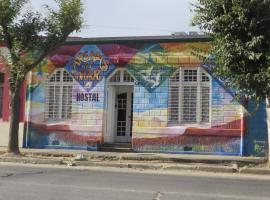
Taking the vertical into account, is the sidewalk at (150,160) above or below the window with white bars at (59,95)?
below

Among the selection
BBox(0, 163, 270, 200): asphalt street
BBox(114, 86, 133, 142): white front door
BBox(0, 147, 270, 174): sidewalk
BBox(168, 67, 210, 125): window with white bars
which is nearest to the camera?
BBox(0, 163, 270, 200): asphalt street

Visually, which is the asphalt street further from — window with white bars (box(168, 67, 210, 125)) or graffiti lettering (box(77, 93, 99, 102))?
graffiti lettering (box(77, 93, 99, 102))

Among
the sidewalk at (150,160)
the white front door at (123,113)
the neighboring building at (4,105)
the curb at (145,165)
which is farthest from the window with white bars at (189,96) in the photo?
the neighboring building at (4,105)

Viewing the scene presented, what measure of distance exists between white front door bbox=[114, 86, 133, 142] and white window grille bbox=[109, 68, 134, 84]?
0.43 metres

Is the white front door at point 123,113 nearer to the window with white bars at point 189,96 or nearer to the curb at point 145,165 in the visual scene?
the window with white bars at point 189,96

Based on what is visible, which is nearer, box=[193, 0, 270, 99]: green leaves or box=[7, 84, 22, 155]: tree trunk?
box=[193, 0, 270, 99]: green leaves

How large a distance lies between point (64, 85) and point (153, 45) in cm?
407

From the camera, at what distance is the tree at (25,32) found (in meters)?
19.4

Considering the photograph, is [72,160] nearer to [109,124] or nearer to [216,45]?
[109,124]

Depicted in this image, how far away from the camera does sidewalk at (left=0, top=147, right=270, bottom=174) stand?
17.3 m

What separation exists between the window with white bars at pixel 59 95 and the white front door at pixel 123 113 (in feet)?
6.33

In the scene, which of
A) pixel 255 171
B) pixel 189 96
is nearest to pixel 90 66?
pixel 189 96

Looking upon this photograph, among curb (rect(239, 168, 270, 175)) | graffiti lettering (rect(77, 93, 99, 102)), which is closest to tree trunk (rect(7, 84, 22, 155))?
graffiti lettering (rect(77, 93, 99, 102))

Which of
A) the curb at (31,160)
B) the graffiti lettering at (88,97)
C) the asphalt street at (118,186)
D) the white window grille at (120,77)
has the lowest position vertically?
the asphalt street at (118,186)
